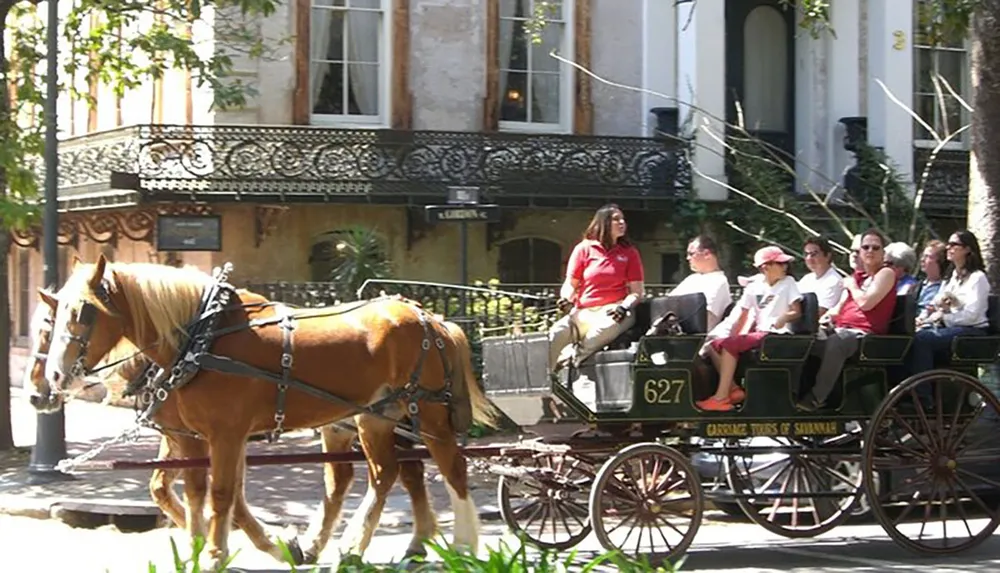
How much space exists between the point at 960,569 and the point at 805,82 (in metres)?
14.1

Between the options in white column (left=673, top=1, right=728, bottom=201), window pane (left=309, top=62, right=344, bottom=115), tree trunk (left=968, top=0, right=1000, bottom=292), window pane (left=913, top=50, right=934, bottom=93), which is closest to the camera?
tree trunk (left=968, top=0, right=1000, bottom=292)

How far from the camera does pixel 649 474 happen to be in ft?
34.1

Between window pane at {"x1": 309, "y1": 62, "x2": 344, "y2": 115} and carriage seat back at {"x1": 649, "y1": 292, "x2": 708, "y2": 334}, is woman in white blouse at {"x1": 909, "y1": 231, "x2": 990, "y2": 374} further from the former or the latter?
window pane at {"x1": 309, "y1": 62, "x2": 344, "y2": 115}

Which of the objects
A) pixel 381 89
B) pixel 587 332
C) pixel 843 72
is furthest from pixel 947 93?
pixel 587 332

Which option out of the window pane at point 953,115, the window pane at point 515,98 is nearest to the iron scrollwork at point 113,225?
the window pane at point 515,98

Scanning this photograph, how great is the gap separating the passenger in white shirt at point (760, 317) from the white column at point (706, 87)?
11.0 metres

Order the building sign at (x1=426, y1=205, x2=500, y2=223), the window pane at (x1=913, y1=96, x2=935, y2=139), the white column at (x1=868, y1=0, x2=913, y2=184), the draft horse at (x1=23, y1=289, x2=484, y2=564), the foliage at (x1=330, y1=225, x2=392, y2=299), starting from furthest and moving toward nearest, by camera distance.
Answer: the window pane at (x1=913, y1=96, x2=935, y2=139) → the white column at (x1=868, y1=0, x2=913, y2=184) → the foliage at (x1=330, y1=225, x2=392, y2=299) → the building sign at (x1=426, y1=205, x2=500, y2=223) → the draft horse at (x1=23, y1=289, x2=484, y2=564)

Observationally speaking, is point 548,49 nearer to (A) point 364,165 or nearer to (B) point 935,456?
(A) point 364,165

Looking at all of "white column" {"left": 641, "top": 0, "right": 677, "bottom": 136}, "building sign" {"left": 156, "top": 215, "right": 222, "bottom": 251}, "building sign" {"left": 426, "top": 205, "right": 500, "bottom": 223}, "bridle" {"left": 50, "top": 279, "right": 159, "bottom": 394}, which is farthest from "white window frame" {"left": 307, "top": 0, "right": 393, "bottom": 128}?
"bridle" {"left": 50, "top": 279, "right": 159, "bottom": 394}

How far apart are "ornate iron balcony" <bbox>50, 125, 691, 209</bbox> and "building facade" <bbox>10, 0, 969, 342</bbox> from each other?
25mm

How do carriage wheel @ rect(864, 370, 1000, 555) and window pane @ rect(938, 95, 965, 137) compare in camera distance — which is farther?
window pane @ rect(938, 95, 965, 137)

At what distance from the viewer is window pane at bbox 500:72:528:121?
22625 mm

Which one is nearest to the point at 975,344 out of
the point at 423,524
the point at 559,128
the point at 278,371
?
the point at 423,524

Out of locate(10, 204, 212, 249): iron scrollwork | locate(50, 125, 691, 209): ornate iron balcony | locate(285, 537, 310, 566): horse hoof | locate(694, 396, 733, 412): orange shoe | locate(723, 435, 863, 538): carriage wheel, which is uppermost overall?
locate(50, 125, 691, 209): ornate iron balcony
